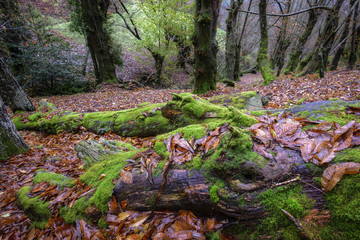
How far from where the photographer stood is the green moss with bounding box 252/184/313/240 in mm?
1370

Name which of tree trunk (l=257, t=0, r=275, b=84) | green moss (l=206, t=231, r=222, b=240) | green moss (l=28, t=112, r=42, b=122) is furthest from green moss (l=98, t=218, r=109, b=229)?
tree trunk (l=257, t=0, r=275, b=84)

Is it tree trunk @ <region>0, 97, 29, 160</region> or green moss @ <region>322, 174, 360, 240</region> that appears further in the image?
tree trunk @ <region>0, 97, 29, 160</region>

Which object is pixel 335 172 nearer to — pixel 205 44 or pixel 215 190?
pixel 215 190

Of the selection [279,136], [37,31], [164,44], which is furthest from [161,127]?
[37,31]

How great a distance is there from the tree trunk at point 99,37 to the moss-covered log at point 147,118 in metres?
7.72

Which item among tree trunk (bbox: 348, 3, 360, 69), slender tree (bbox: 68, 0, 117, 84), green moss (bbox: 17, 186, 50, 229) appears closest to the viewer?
green moss (bbox: 17, 186, 50, 229)

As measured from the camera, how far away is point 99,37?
13.4m

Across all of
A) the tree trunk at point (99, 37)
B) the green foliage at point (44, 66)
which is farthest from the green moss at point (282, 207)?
the tree trunk at point (99, 37)

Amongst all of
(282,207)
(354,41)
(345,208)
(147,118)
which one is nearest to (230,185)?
(282,207)

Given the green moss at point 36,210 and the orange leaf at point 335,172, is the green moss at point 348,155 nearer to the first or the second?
the orange leaf at point 335,172

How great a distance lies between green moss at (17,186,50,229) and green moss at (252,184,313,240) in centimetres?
279

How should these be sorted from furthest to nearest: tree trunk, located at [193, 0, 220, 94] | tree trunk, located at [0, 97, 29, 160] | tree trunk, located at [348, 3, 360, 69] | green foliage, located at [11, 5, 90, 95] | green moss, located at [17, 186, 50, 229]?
1. green foliage, located at [11, 5, 90, 95]
2. tree trunk, located at [348, 3, 360, 69]
3. tree trunk, located at [193, 0, 220, 94]
4. tree trunk, located at [0, 97, 29, 160]
5. green moss, located at [17, 186, 50, 229]

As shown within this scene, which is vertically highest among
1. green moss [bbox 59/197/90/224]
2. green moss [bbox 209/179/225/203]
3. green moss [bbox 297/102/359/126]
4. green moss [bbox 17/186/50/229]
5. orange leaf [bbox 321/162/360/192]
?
green moss [bbox 297/102/359/126]

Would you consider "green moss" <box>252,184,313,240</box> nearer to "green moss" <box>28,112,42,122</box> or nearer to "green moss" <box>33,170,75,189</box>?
"green moss" <box>33,170,75,189</box>
